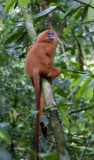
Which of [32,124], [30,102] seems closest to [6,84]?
[30,102]

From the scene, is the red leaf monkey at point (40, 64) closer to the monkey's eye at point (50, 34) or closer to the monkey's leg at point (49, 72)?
the monkey's leg at point (49, 72)

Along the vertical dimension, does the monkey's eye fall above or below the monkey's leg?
above

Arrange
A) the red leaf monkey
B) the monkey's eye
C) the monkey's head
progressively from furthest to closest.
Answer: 1. the monkey's eye
2. the monkey's head
3. the red leaf monkey

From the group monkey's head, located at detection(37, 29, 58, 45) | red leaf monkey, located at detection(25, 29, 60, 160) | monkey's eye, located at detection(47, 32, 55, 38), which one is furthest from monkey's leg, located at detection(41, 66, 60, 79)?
monkey's eye, located at detection(47, 32, 55, 38)

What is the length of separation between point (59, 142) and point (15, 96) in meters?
2.35

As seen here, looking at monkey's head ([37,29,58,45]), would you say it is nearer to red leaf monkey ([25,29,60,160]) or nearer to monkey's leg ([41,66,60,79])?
red leaf monkey ([25,29,60,160])

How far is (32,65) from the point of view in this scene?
2518 millimetres

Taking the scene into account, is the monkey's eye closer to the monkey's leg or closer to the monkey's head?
the monkey's head

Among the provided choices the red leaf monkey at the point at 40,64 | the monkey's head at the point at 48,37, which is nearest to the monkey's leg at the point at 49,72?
the red leaf monkey at the point at 40,64

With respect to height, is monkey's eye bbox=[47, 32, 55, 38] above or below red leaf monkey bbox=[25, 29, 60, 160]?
above

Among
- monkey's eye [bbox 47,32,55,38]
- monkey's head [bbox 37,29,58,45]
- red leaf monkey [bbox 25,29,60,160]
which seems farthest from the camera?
monkey's eye [bbox 47,32,55,38]

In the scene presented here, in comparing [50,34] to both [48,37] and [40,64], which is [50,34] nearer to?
[48,37]

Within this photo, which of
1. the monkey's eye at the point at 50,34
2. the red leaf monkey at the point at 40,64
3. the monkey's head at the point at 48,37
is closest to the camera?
the red leaf monkey at the point at 40,64

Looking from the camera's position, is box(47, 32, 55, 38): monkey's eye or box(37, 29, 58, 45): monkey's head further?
box(47, 32, 55, 38): monkey's eye
